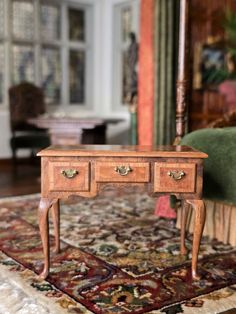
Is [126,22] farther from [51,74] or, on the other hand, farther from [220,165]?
[220,165]

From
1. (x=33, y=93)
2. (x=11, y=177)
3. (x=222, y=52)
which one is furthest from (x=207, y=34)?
(x=11, y=177)

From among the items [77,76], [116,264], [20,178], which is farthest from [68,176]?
[77,76]

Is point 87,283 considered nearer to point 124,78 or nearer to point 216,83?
point 216,83

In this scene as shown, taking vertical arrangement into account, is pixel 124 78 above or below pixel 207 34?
below

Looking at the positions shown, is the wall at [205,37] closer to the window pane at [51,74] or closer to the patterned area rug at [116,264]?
the patterned area rug at [116,264]

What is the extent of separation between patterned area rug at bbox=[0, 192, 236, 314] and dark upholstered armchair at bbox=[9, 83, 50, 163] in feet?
8.65

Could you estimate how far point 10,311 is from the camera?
2.07 meters

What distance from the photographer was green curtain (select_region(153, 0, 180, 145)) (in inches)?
167

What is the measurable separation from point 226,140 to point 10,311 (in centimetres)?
167

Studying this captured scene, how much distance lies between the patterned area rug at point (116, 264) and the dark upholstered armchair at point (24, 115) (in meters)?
2.64

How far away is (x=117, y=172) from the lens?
7.89ft

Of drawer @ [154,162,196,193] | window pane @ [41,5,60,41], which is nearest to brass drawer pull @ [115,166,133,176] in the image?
drawer @ [154,162,196,193]

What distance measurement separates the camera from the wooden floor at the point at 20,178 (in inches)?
206

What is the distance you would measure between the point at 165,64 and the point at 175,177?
2126 mm
